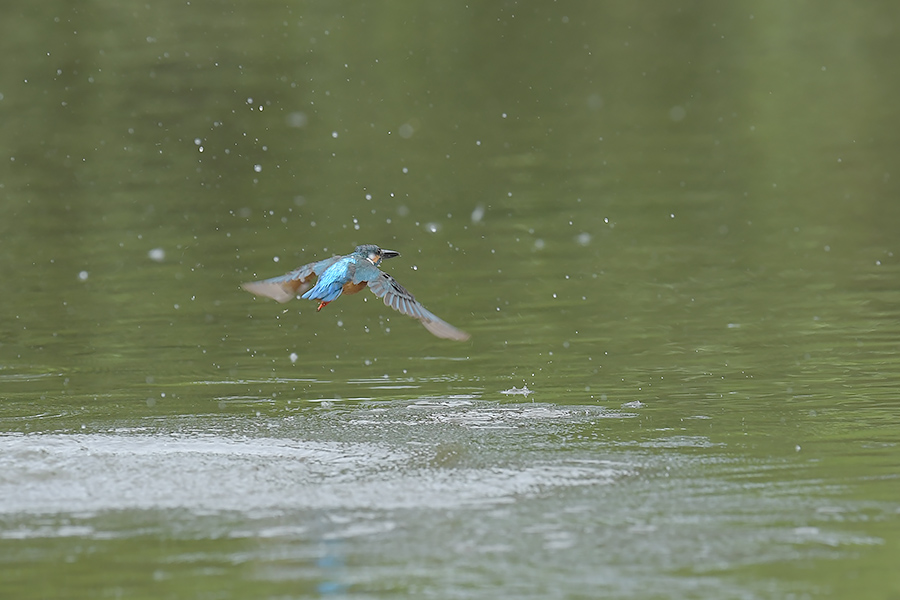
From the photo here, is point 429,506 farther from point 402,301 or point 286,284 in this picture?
point 286,284

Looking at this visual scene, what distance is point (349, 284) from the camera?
226 inches

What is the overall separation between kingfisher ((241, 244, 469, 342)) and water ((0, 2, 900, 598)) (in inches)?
20.6

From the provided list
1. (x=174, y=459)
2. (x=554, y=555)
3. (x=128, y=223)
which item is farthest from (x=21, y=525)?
(x=128, y=223)

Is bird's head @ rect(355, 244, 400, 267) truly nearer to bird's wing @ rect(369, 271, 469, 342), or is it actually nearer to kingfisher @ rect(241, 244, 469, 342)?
kingfisher @ rect(241, 244, 469, 342)

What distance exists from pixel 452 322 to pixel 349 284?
99.2 inches

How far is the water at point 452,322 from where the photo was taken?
4398 millimetres

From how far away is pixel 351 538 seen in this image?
4.43m

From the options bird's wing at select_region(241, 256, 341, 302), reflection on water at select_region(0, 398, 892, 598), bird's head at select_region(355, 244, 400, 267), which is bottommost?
reflection on water at select_region(0, 398, 892, 598)

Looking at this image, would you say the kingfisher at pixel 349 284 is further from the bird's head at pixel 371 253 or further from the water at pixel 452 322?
the water at pixel 452 322

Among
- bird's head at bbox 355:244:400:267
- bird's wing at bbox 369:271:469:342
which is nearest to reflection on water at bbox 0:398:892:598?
bird's wing at bbox 369:271:469:342

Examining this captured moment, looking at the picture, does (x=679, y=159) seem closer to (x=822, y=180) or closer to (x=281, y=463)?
(x=822, y=180)

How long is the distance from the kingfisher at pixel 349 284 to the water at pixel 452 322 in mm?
523

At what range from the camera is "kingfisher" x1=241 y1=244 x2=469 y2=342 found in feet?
18.2

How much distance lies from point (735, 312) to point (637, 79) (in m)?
10.0
